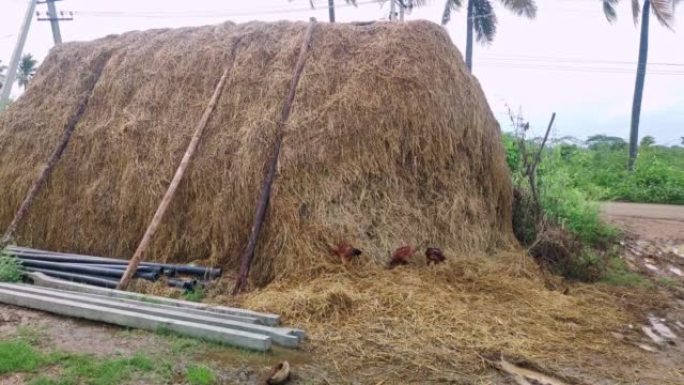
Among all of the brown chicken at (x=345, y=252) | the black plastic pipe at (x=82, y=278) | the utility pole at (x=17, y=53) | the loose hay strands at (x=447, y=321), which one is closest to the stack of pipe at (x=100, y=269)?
the black plastic pipe at (x=82, y=278)

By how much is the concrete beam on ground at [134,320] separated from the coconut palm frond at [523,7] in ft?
62.1

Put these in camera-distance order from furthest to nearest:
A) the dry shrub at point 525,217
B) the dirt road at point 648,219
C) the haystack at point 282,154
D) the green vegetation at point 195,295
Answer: the dirt road at point 648,219
the dry shrub at point 525,217
the haystack at point 282,154
the green vegetation at point 195,295

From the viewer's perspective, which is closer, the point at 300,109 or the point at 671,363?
the point at 671,363

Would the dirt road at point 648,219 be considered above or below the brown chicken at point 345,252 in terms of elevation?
below

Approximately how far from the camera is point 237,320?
4938mm

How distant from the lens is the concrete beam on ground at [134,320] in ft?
14.6

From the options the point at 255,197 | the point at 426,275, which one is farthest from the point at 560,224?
the point at 255,197

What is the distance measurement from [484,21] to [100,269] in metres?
19.0

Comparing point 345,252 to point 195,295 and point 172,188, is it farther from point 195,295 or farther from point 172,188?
point 172,188

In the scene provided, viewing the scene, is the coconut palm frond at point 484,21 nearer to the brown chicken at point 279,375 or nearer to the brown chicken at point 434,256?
the brown chicken at point 434,256

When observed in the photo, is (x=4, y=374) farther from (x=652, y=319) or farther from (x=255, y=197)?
(x=652, y=319)

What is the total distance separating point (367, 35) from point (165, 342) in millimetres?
4928

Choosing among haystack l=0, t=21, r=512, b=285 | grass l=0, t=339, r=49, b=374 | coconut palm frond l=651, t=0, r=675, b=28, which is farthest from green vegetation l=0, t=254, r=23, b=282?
coconut palm frond l=651, t=0, r=675, b=28

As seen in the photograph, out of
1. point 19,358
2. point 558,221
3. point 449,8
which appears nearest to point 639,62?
point 449,8
